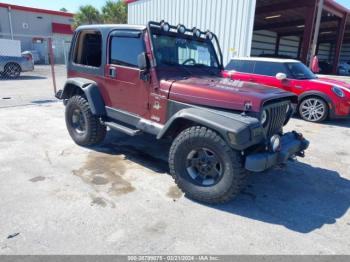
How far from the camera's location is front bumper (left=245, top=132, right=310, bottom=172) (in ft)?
9.46

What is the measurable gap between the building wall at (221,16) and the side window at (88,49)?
774 cm

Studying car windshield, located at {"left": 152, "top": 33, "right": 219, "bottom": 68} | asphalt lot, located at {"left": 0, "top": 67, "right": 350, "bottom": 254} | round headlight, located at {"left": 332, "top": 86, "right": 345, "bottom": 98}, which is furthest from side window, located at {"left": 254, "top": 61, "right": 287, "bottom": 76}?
car windshield, located at {"left": 152, "top": 33, "right": 219, "bottom": 68}

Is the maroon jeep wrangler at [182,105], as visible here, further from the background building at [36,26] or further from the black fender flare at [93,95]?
the background building at [36,26]

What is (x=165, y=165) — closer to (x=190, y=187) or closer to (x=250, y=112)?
(x=190, y=187)

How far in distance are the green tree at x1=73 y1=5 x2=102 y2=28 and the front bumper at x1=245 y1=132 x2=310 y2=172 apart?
30977mm

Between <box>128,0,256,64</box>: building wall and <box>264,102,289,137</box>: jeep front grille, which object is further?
<box>128,0,256,64</box>: building wall

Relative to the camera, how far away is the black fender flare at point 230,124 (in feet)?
9.27

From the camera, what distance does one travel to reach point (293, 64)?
310 inches

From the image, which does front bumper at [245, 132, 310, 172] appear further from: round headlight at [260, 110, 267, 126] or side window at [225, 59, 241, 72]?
side window at [225, 59, 241, 72]

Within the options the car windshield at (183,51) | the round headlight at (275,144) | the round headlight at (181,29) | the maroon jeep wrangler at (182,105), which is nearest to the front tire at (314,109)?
the maroon jeep wrangler at (182,105)

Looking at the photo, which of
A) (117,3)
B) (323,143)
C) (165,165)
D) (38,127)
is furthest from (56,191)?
(117,3)

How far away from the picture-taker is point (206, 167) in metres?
3.25

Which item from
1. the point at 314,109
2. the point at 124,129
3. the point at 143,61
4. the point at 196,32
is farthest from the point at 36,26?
the point at 143,61

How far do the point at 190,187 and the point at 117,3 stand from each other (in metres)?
29.7
